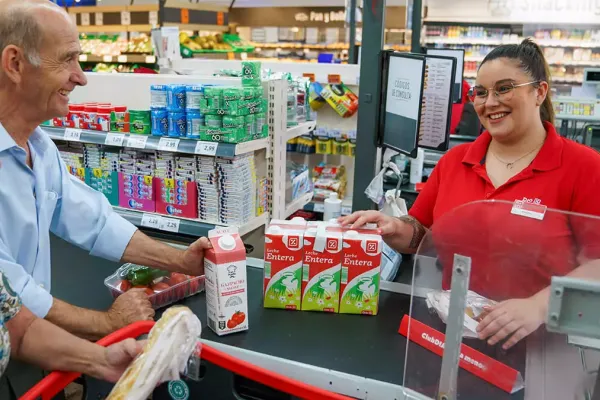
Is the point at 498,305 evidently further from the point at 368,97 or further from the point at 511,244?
the point at 368,97

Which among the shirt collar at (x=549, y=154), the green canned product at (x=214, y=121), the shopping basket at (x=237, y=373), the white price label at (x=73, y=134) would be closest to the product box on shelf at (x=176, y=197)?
the green canned product at (x=214, y=121)

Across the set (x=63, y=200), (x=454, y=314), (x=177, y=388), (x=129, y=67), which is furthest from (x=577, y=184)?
(x=129, y=67)

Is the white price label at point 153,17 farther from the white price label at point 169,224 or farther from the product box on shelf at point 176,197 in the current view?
the white price label at point 169,224

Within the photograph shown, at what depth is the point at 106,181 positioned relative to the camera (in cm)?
338

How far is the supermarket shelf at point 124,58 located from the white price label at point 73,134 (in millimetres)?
6287

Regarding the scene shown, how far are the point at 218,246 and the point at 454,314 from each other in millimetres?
705

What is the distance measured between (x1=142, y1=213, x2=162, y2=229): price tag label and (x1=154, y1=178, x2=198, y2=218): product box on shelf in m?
0.06

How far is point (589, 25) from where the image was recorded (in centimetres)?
1129

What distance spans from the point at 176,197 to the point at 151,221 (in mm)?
203

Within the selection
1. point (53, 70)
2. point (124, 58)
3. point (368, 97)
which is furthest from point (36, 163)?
point (124, 58)

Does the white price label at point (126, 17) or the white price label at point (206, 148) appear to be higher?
the white price label at point (126, 17)

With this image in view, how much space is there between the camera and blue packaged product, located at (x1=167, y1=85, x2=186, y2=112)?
2.98 meters

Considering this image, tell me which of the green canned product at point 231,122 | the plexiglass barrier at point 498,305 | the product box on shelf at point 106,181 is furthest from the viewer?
the product box on shelf at point 106,181

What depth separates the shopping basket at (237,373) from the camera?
3.82ft
